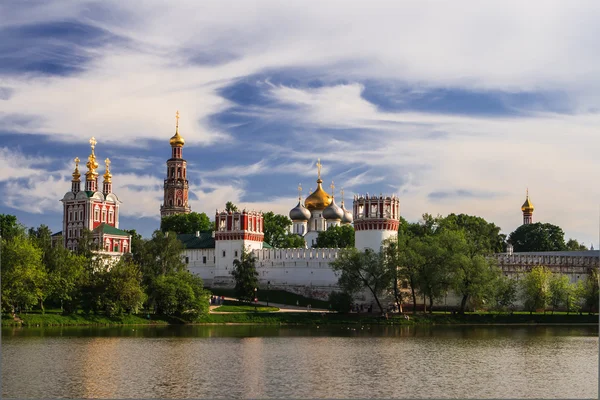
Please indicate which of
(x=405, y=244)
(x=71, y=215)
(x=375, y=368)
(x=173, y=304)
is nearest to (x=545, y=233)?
(x=405, y=244)

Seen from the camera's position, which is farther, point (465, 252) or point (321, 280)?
point (321, 280)

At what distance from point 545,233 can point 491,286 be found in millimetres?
47519

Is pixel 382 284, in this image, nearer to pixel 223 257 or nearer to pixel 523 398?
pixel 223 257

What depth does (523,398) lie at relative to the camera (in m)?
26.3

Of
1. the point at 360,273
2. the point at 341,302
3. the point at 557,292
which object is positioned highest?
the point at 360,273

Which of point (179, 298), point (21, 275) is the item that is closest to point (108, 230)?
point (179, 298)

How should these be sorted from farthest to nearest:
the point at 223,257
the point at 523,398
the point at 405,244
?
the point at 223,257
the point at 405,244
the point at 523,398

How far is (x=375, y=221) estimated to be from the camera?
75688 mm

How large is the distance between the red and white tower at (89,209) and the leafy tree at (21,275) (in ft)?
102

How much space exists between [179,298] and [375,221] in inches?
925

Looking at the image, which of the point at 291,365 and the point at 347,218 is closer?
the point at 291,365

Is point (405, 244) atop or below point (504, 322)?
atop

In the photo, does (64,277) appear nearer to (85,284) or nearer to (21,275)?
(85,284)

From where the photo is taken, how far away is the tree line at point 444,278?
6253 centimetres
